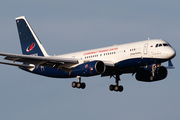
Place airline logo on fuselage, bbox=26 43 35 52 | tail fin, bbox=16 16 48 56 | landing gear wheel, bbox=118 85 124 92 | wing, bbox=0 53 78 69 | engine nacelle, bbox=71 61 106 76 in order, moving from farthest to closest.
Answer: airline logo on fuselage, bbox=26 43 35 52 < tail fin, bbox=16 16 48 56 < landing gear wheel, bbox=118 85 124 92 < wing, bbox=0 53 78 69 < engine nacelle, bbox=71 61 106 76

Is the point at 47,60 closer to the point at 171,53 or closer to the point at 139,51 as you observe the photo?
the point at 139,51

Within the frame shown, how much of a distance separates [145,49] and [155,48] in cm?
140

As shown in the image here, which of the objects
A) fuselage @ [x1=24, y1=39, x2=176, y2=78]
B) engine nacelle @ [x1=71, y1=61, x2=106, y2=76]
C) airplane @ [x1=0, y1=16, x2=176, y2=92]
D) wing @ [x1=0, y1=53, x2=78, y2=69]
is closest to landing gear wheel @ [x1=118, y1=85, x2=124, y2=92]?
airplane @ [x1=0, y1=16, x2=176, y2=92]

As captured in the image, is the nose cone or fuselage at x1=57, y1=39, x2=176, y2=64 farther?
fuselage at x1=57, y1=39, x2=176, y2=64

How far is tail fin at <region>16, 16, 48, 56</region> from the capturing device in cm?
7281

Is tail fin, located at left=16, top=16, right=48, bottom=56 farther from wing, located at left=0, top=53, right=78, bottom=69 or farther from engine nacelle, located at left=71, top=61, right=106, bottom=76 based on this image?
engine nacelle, located at left=71, top=61, right=106, bottom=76

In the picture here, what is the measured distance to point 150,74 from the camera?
66062mm

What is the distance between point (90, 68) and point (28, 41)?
19.4 metres

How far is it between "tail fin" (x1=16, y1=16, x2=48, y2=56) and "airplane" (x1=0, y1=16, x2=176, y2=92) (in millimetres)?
4274

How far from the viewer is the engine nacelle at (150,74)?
64.4m

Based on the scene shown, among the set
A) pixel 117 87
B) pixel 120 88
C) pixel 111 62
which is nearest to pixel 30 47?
pixel 117 87

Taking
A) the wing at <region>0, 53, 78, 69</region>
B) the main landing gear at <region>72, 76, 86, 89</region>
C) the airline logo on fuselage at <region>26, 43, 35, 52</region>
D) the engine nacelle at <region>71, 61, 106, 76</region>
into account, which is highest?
the airline logo on fuselage at <region>26, 43, 35, 52</region>

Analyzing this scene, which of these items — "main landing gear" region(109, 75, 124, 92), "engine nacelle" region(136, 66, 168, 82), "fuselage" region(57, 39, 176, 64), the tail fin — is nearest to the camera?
"fuselage" region(57, 39, 176, 64)

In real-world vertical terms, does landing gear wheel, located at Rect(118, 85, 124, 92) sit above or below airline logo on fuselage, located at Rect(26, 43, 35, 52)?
below
